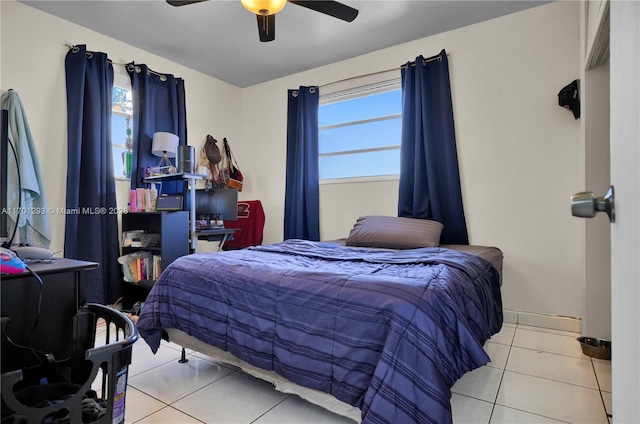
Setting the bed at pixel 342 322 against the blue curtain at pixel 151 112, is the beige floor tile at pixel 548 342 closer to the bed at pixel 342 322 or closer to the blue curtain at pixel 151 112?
the bed at pixel 342 322

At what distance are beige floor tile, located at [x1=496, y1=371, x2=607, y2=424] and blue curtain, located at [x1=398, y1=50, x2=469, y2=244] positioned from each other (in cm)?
137

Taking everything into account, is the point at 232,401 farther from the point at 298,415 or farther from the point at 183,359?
the point at 183,359

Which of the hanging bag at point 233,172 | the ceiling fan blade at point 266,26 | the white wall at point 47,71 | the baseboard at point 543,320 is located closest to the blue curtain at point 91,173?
the white wall at point 47,71

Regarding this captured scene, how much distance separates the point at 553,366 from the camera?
1994 mm

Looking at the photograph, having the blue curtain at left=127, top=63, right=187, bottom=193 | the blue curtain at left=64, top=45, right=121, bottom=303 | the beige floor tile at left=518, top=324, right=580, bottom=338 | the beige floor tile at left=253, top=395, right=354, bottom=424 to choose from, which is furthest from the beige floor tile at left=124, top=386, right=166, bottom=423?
the beige floor tile at left=518, top=324, right=580, bottom=338

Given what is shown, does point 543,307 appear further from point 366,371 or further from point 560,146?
point 366,371

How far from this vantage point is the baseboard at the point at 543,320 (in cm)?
261

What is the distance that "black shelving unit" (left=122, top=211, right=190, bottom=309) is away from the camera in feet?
9.72

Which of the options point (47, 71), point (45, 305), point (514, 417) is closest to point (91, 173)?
point (47, 71)

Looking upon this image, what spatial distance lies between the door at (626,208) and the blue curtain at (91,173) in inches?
132

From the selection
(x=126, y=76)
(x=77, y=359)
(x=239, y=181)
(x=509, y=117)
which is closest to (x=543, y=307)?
(x=509, y=117)

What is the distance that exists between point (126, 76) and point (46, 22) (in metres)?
0.68

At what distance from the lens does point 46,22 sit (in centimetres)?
285

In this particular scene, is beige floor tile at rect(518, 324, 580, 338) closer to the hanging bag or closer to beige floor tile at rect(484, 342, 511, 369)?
beige floor tile at rect(484, 342, 511, 369)
